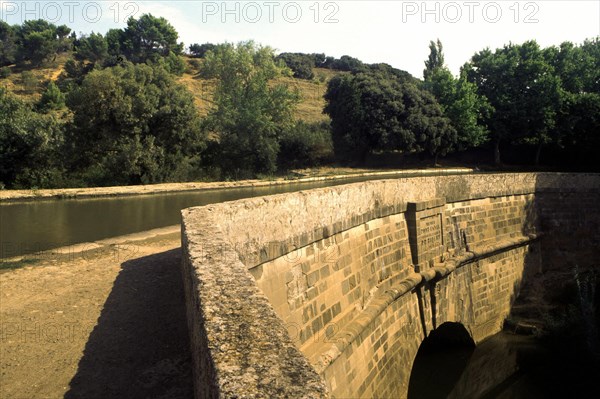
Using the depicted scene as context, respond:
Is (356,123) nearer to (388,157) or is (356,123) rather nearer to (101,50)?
(388,157)

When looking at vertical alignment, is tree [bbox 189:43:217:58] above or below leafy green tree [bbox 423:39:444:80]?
above

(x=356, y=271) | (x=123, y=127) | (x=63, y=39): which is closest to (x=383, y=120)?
(x=123, y=127)

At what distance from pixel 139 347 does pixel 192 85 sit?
54.4 metres

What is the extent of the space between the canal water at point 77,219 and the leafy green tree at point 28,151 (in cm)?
473

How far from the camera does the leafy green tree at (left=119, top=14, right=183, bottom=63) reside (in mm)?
61625

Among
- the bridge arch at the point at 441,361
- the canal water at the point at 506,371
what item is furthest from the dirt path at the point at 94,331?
the canal water at the point at 506,371

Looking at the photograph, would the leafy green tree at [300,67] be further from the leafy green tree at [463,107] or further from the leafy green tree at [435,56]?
the leafy green tree at [463,107]

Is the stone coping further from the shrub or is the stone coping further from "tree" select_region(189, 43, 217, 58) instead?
"tree" select_region(189, 43, 217, 58)

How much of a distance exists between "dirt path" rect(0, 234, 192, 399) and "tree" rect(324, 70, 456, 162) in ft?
95.8

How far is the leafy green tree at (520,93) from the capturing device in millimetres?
32375

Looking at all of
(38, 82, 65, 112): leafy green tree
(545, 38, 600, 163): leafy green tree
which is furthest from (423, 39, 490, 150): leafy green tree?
(38, 82, 65, 112): leafy green tree

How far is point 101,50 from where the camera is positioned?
56.4 metres

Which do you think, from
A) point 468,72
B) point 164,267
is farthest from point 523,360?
point 468,72

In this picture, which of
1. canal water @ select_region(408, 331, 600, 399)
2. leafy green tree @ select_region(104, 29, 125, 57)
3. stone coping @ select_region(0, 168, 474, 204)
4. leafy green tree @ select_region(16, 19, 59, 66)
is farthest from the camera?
leafy green tree @ select_region(104, 29, 125, 57)
